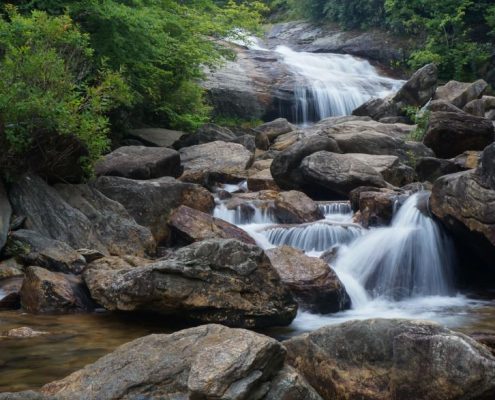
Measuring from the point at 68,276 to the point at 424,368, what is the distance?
221 inches

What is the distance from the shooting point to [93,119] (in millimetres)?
11109

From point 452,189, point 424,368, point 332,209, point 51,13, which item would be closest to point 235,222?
point 332,209

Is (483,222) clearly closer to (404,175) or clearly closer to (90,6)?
(404,175)

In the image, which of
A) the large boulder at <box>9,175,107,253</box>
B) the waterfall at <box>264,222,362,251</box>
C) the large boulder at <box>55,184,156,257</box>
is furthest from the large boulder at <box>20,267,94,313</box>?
the waterfall at <box>264,222,362,251</box>

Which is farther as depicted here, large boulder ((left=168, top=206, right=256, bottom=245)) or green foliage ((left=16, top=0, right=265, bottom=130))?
green foliage ((left=16, top=0, right=265, bottom=130))

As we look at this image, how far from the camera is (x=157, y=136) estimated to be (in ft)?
61.0

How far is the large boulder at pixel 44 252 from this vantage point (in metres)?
9.16

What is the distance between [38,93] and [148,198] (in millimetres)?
3014

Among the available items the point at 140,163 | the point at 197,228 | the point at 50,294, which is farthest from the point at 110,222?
the point at 140,163

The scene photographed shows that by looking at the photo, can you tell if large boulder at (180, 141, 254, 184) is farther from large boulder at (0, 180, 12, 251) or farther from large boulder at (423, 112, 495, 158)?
large boulder at (0, 180, 12, 251)

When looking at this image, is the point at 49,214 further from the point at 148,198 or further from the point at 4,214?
the point at 148,198

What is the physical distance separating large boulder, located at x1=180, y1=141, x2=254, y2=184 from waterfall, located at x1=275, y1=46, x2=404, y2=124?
9.71 meters

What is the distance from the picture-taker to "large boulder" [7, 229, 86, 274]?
9.16 metres

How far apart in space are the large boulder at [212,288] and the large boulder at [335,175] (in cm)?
672
